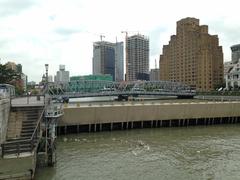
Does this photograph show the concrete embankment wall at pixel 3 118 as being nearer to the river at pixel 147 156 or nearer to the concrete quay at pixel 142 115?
the river at pixel 147 156

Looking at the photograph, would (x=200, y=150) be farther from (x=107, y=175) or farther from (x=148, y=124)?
(x=148, y=124)

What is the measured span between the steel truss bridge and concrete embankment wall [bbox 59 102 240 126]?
55.9 meters

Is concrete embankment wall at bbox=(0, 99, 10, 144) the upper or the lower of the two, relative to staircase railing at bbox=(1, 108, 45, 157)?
upper

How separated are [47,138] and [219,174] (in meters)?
11.8

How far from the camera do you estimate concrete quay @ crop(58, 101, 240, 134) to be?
132 feet

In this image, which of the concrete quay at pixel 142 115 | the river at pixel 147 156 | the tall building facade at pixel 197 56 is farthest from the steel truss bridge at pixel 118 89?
the river at pixel 147 156

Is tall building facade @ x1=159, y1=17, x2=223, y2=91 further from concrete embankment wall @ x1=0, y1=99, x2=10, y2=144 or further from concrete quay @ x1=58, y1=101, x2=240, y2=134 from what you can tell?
concrete embankment wall @ x1=0, y1=99, x2=10, y2=144

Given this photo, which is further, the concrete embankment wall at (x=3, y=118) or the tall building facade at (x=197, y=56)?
the tall building facade at (x=197, y=56)

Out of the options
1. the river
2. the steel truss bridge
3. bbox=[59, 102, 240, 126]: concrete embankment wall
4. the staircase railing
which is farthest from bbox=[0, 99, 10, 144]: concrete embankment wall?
the steel truss bridge

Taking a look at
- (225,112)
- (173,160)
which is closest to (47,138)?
(173,160)

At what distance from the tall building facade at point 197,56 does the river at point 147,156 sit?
139315 millimetres

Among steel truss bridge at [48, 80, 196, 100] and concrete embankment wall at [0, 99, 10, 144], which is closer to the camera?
concrete embankment wall at [0, 99, 10, 144]

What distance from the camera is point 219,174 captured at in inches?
837

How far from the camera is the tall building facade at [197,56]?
6895 inches
